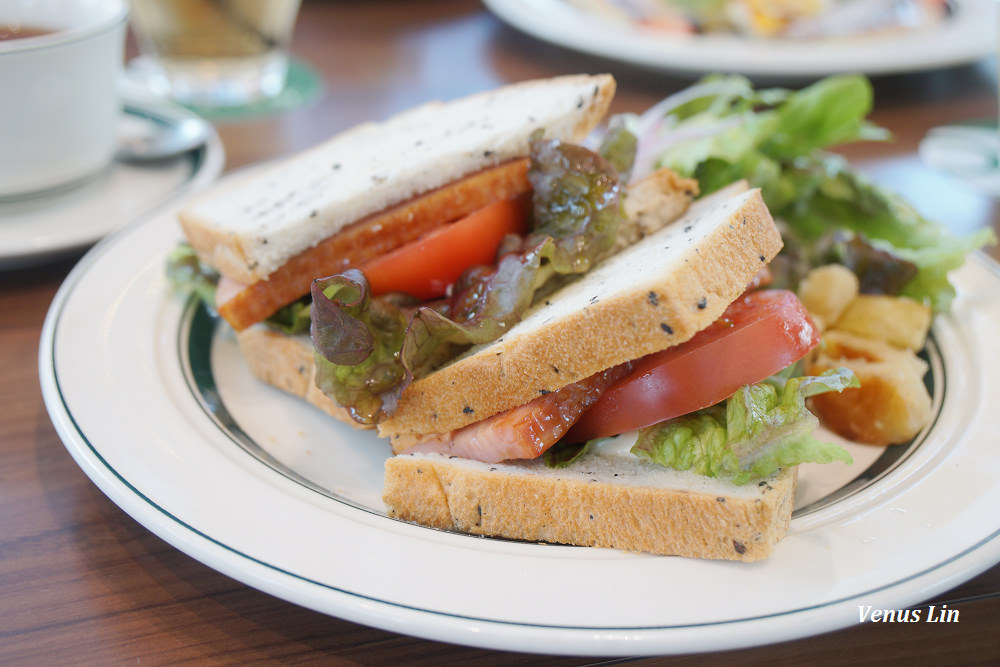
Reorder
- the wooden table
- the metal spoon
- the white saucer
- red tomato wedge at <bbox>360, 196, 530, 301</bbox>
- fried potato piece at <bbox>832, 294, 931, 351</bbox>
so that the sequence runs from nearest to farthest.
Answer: the wooden table, red tomato wedge at <bbox>360, 196, 530, 301</bbox>, fried potato piece at <bbox>832, 294, 931, 351</bbox>, the metal spoon, the white saucer

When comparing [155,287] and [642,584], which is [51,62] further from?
[642,584]

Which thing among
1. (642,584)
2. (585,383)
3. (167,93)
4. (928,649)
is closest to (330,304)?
(585,383)

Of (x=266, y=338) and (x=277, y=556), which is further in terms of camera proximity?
(x=266, y=338)

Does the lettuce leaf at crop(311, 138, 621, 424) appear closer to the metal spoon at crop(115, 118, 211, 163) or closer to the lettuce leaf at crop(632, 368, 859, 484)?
the lettuce leaf at crop(632, 368, 859, 484)

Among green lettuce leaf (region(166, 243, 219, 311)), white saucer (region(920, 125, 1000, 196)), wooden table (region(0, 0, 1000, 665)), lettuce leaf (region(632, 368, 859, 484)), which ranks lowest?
white saucer (region(920, 125, 1000, 196))

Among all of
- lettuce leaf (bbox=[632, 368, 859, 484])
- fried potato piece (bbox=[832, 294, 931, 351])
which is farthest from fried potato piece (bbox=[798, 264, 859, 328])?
lettuce leaf (bbox=[632, 368, 859, 484])

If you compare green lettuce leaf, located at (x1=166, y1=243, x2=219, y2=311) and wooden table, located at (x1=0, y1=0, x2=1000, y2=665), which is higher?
green lettuce leaf, located at (x1=166, y1=243, x2=219, y2=311)

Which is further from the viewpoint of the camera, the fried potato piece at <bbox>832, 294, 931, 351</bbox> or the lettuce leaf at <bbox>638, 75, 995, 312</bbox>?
the lettuce leaf at <bbox>638, 75, 995, 312</bbox>

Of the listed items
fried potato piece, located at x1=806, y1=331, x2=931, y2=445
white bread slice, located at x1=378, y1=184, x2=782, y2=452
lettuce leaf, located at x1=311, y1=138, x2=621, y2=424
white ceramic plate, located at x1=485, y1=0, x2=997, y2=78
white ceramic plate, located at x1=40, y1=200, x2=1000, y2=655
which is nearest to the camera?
white ceramic plate, located at x1=40, y1=200, x2=1000, y2=655
